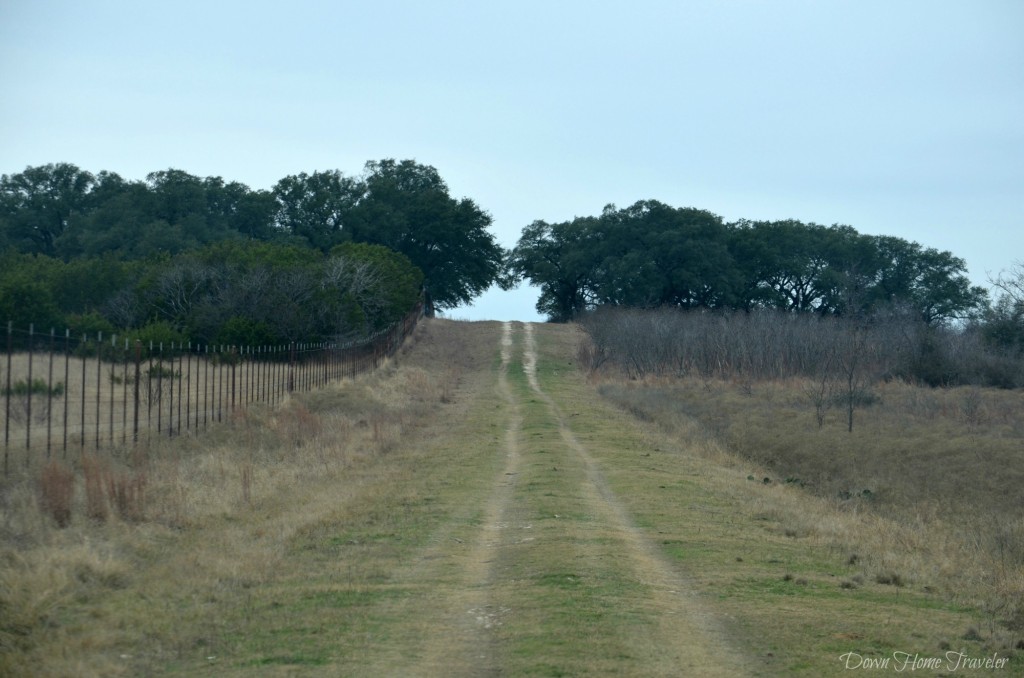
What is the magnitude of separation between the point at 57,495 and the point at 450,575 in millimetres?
5342

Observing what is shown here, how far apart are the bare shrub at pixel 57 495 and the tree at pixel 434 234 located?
73.4 meters

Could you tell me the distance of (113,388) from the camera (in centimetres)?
1872

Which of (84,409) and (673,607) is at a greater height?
(84,409)

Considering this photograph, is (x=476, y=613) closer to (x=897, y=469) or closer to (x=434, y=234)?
(x=897, y=469)

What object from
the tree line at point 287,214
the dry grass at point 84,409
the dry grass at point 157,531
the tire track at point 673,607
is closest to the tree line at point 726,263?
the tree line at point 287,214

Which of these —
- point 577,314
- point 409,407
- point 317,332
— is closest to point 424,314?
point 577,314

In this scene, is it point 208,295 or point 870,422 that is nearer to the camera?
point 870,422

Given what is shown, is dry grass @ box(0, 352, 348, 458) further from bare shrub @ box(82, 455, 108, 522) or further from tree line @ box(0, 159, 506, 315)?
tree line @ box(0, 159, 506, 315)

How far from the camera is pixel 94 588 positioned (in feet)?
30.7

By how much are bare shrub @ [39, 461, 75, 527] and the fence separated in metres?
1.93

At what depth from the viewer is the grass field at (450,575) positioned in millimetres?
7566

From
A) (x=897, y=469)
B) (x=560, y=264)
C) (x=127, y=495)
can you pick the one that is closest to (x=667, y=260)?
(x=560, y=264)

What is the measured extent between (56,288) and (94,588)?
42.9 meters

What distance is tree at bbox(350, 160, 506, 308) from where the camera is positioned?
281 ft
